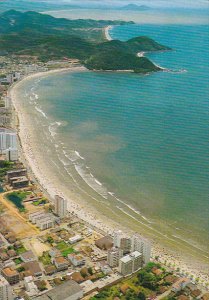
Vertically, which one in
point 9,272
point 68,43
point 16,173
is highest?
point 68,43

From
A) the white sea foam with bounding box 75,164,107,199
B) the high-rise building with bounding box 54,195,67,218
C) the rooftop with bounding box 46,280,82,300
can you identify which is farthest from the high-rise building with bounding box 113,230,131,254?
the white sea foam with bounding box 75,164,107,199

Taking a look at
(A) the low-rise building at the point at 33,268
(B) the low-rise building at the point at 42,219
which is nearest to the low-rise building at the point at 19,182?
(B) the low-rise building at the point at 42,219

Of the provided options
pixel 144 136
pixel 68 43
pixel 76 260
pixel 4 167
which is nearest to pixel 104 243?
pixel 76 260

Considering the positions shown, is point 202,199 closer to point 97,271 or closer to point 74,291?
point 97,271

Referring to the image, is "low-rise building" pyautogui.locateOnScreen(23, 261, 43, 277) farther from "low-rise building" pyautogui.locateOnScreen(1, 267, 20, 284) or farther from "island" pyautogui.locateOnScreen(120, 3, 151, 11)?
"island" pyautogui.locateOnScreen(120, 3, 151, 11)

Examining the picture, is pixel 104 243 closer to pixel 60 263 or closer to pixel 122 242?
pixel 122 242

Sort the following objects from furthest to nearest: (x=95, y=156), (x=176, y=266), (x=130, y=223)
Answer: (x=95, y=156) < (x=130, y=223) < (x=176, y=266)

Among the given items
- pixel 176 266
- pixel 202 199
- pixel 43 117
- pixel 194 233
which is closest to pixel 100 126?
pixel 43 117
